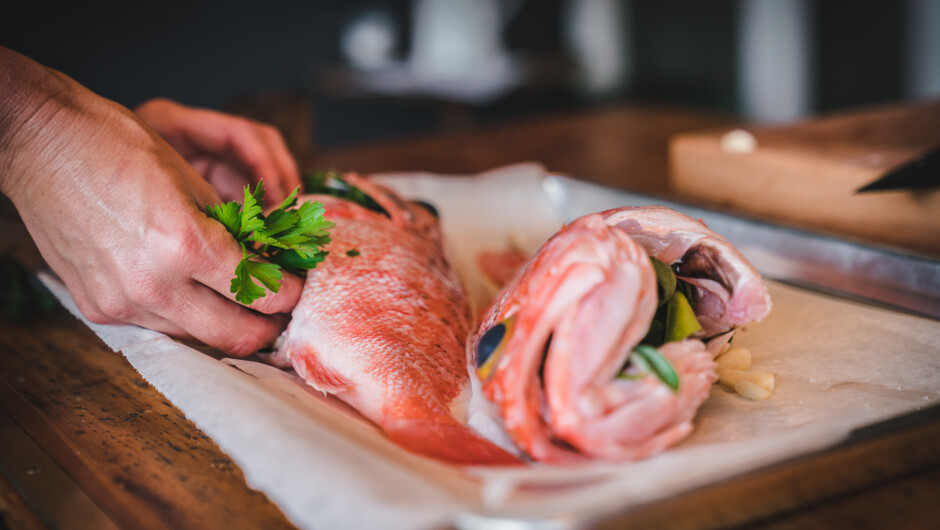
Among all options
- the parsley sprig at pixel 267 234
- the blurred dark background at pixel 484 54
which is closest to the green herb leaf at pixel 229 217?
the parsley sprig at pixel 267 234

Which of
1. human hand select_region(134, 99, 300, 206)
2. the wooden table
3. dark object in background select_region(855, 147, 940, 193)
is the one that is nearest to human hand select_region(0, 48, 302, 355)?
the wooden table

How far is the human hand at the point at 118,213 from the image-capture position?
0.83m

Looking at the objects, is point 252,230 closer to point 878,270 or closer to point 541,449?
point 541,449

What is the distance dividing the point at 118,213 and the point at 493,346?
0.48 m

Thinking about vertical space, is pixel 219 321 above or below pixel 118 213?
below

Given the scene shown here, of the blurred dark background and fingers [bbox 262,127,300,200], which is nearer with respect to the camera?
fingers [bbox 262,127,300,200]

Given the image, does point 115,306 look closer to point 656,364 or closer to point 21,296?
point 21,296

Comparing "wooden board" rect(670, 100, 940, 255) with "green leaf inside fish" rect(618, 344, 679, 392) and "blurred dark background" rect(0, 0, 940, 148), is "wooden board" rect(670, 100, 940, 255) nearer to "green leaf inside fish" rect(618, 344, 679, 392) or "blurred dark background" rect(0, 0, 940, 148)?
A: "green leaf inside fish" rect(618, 344, 679, 392)

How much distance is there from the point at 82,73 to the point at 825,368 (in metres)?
4.89

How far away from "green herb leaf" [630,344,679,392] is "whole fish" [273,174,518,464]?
151 millimetres

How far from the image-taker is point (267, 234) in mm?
870

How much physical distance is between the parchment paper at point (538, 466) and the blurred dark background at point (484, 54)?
3436mm

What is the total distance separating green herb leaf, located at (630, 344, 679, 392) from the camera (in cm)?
64

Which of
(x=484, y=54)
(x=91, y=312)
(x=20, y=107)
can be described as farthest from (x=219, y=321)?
(x=484, y=54)
